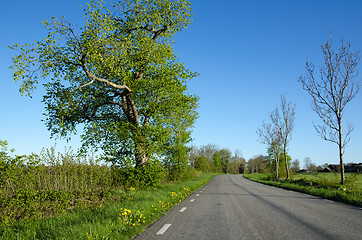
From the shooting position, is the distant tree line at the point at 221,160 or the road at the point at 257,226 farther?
the distant tree line at the point at 221,160

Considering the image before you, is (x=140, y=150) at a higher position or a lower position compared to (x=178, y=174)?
higher

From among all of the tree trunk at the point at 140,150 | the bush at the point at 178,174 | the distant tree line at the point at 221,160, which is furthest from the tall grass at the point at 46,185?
the distant tree line at the point at 221,160

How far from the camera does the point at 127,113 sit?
17.1 m

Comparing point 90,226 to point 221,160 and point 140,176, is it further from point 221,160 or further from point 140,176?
point 221,160

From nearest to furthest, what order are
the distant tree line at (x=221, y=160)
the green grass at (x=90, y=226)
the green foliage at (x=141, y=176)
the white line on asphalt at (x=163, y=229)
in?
the green grass at (x=90, y=226) → the white line on asphalt at (x=163, y=229) → the green foliage at (x=141, y=176) → the distant tree line at (x=221, y=160)

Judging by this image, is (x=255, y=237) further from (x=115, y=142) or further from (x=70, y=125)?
(x=70, y=125)

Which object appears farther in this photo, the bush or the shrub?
the bush

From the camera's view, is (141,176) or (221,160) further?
(221,160)

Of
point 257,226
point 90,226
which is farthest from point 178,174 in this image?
point 90,226

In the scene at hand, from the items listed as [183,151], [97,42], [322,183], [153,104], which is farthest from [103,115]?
[322,183]

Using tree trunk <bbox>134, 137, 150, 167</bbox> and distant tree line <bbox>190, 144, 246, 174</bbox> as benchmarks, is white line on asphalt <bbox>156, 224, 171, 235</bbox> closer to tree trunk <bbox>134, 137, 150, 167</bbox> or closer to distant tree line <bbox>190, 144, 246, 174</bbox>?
tree trunk <bbox>134, 137, 150, 167</bbox>

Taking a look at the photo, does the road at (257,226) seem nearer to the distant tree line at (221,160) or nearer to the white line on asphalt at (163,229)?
the white line on asphalt at (163,229)

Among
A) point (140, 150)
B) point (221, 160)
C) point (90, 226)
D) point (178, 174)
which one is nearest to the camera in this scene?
point (90, 226)

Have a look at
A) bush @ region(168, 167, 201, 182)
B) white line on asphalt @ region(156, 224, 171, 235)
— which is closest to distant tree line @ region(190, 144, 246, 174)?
bush @ region(168, 167, 201, 182)
